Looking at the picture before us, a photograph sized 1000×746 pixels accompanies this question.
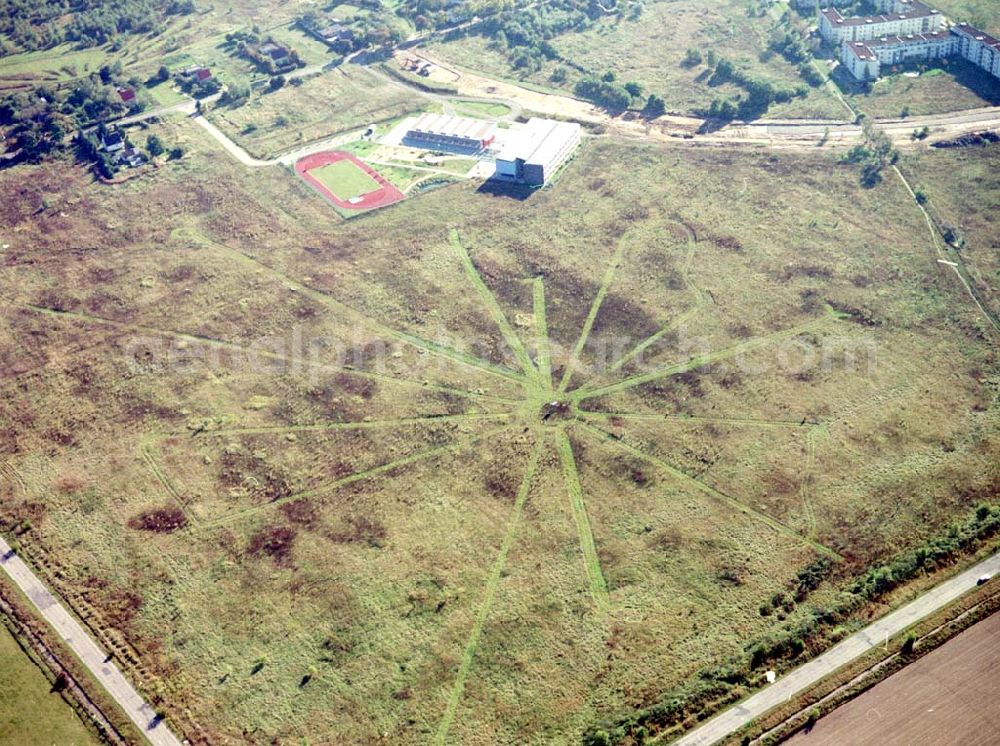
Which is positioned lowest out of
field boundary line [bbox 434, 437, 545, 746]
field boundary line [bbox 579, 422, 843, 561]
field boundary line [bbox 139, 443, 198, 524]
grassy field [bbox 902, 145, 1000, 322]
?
field boundary line [bbox 139, 443, 198, 524]

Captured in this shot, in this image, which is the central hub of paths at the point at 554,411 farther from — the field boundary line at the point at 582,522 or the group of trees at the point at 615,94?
the group of trees at the point at 615,94

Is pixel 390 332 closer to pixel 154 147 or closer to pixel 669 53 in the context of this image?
pixel 154 147

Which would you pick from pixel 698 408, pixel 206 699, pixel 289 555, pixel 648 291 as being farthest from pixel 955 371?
pixel 206 699

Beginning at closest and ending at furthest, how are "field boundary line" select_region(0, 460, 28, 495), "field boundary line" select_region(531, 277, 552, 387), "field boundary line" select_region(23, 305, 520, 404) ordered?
"field boundary line" select_region(0, 460, 28, 495) < "field boundary line" select_region(23, 305, 520, 404) < "field boundary line" select_region(531, 277, 552, 387)

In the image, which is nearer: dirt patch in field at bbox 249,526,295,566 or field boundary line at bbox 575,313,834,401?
dirt patch in field at bbox 249,526,295,566

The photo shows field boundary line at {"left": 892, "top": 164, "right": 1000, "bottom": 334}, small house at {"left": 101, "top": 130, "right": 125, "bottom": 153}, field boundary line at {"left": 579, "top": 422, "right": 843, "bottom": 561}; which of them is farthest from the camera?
small house at {"left": 101, "top": 130, "right": 125, "bottom": 153}

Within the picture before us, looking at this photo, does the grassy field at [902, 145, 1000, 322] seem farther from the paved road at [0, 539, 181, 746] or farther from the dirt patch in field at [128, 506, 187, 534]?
the paved road at [0, 539, 181, 746]

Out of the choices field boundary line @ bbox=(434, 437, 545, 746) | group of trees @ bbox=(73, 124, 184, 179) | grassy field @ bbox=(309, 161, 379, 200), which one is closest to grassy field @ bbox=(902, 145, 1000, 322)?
field boundary line @ bbox=(434, 437, 545, 746)

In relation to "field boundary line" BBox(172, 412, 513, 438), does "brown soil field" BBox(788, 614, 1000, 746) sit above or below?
above
